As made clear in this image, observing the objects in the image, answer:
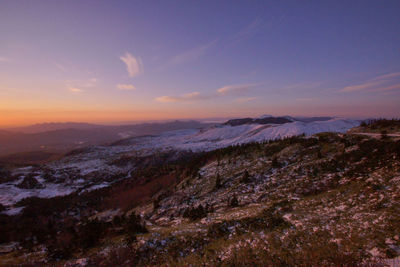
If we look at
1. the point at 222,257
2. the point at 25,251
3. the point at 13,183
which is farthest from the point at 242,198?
the point at 13,183

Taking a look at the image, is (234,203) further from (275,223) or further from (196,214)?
(275,223)

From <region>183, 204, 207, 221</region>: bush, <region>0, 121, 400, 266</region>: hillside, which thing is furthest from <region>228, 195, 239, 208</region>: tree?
<region>183, 204, 207, 221</region>: bush

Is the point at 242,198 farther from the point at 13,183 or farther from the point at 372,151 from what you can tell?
the point at 13,183

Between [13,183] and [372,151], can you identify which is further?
[13,183]

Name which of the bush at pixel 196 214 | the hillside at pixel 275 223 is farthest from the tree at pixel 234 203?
the bush at pixel 196 214

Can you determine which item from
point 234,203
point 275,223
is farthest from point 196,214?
point 275,223

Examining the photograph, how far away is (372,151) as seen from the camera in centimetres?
1555

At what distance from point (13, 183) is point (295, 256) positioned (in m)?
78.3

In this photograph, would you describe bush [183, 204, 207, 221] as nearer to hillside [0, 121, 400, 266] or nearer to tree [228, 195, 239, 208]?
hillside [0, 121, 400, 266]

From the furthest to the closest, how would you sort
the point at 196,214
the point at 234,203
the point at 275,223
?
the point at 234,203, the point at 196,214, the point at 275,223

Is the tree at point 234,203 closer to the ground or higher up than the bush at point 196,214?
higher up

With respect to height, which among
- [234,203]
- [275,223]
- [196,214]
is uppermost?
[275,223]

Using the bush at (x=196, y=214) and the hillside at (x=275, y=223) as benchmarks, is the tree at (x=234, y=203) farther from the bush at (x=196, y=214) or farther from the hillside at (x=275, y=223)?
the bush at (x=196, y=214)

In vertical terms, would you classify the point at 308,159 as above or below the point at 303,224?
above
